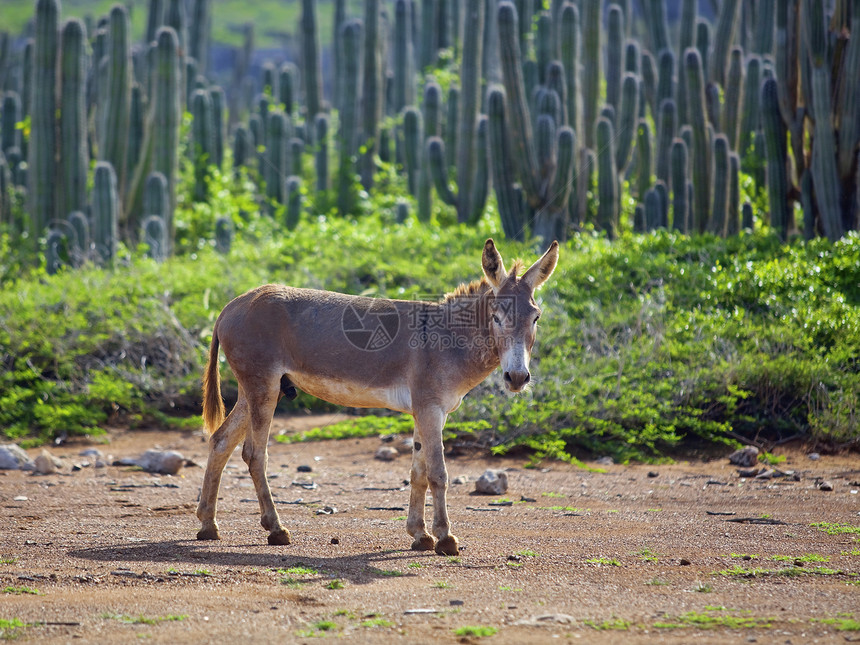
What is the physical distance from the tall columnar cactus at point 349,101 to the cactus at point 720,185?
8.45 meters

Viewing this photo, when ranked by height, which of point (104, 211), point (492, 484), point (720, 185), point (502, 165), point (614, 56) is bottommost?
point (492, 484)

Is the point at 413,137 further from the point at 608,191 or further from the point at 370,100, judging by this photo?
the point at 608,191

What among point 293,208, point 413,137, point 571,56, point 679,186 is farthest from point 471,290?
point 293,208

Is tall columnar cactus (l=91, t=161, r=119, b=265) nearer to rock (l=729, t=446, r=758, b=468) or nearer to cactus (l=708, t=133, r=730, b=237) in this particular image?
cactus (l=708, t=133, r=730, b=237)

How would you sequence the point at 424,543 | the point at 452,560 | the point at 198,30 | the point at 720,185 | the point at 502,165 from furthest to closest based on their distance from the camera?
1. the point at 198,30
2. the point at 502,165
3. the point at 720,185
4. the point at 424,543
5. the point at 452,560

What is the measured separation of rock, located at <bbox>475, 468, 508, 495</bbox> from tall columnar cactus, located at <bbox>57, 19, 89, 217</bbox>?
416 inches

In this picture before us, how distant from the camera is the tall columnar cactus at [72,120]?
15.5 metres

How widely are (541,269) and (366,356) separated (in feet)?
4.48

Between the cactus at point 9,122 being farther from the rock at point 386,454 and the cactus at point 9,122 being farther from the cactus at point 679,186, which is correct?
the rock at point 386,454

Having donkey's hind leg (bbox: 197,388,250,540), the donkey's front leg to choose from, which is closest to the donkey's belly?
the donkey's front leg

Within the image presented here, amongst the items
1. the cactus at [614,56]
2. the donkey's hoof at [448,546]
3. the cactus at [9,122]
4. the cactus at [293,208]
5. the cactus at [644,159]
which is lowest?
the donkey's hoof at [448,546]

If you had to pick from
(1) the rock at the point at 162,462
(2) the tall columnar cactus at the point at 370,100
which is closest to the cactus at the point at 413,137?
(2) the tall columnar cactus at the point at 370,100

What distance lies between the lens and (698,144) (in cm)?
1464

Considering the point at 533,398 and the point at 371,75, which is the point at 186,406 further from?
the point at 371,75
